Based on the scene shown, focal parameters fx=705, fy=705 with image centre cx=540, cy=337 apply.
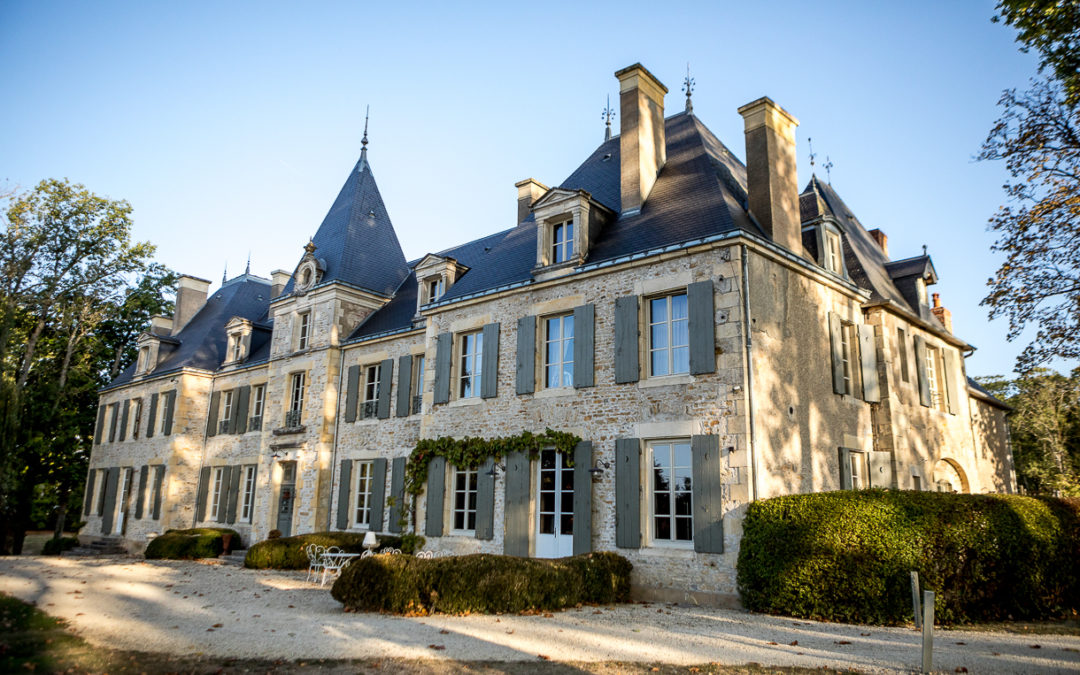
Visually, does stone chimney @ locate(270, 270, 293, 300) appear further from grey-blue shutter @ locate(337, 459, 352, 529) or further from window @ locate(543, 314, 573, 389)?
window @ locate(543, 314, 573, 389)

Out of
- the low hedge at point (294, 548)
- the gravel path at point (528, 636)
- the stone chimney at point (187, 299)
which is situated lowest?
the gravel path at point (528, 636)

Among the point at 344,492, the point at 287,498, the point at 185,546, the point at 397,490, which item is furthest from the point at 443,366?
the point at 185,546

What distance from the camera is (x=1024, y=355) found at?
12914 millimetres

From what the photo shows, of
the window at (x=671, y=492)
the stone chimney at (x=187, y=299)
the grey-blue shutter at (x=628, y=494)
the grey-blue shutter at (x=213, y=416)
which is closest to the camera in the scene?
the window at (x=671, y=492)

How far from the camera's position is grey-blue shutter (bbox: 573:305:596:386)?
40.1 feet

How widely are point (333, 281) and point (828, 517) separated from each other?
47.2ft

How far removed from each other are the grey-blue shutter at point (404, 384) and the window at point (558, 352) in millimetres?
4920

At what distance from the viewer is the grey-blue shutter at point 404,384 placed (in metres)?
16.8

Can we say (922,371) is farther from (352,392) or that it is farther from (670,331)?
(352,392)

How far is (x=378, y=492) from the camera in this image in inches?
653

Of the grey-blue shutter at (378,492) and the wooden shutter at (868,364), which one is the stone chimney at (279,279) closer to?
the grey-blue shutter at (378,492)

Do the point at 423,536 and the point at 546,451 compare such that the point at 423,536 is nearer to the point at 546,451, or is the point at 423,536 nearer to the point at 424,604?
the point at 546,451

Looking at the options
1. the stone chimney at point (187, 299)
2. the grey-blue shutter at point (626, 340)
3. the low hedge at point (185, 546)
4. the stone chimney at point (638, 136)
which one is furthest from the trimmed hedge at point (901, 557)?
the stone chimney at point (187, 299)

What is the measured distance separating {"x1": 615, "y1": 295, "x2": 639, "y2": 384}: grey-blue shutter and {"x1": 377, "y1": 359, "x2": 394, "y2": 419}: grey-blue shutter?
7.56m
